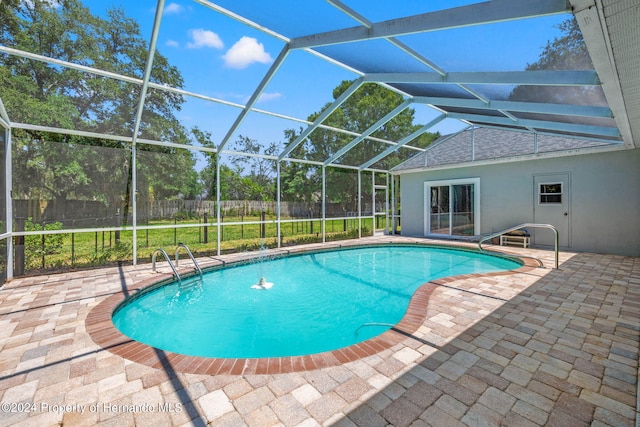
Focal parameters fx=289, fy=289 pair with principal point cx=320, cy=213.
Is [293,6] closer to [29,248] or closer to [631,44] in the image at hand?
[631,44]

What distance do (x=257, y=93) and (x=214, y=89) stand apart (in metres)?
1.01

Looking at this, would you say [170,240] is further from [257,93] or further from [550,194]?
[550,194]

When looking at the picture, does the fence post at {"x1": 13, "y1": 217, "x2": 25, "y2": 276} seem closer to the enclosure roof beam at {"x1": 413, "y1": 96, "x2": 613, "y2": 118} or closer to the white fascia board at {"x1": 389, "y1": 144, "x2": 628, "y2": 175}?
the enclosure roof beam at {"x1": 413, "y1": 96, "x2": 613, "y2": 118}

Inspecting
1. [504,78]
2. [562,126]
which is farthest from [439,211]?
[504,78]

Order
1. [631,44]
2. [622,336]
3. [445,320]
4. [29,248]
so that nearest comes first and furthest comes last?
[631,44] < [622,336] < [445,320] < [29,248]

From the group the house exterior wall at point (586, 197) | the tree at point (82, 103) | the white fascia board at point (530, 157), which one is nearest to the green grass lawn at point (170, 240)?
the tree at point (82, 103)

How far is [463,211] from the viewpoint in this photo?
11883 millimetres

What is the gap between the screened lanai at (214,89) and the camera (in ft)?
12.8

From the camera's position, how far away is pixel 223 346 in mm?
4051

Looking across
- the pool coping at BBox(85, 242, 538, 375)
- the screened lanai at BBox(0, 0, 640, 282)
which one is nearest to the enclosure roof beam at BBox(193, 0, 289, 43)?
the screened lanai at BBox(0, 0, 640, 282)

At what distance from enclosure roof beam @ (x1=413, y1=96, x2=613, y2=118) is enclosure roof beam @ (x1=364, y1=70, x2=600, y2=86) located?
4.54 feet

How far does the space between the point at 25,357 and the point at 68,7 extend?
576 centimetres

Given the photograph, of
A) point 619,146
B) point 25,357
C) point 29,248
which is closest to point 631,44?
point 25,357

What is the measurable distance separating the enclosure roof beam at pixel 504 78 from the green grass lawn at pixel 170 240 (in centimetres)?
605
